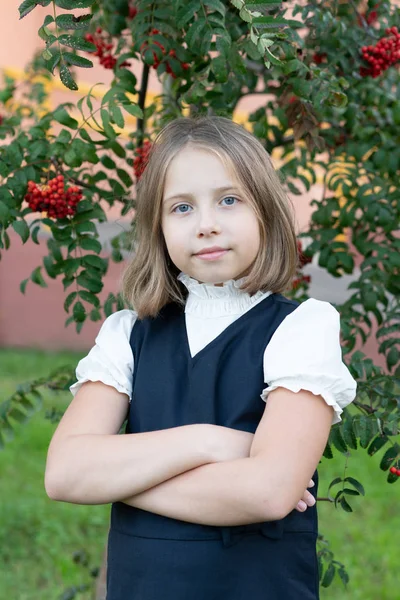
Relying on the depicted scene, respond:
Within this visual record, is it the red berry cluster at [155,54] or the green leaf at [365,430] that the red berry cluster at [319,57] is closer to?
the red berry cluster at [155,54]

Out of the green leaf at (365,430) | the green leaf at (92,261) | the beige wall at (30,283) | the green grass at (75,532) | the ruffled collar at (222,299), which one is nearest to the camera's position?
the ruffled collar at (222,299)

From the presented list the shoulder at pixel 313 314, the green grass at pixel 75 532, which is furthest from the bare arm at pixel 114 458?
the green grass at pixel 75 532

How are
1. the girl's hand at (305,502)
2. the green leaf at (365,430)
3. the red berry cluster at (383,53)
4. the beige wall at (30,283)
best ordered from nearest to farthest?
the girl's hand at (305,502), the green leaf at (365,430), the red berry cluster at (383,53), the beige wall at (30,283)

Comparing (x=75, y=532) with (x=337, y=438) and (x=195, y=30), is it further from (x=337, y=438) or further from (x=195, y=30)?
(x=195, y=30)

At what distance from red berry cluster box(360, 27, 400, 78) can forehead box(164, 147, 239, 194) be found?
78 centimetres

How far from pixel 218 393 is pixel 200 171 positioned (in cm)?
36

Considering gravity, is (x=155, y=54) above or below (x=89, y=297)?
above

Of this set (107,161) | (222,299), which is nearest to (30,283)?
(107,161)

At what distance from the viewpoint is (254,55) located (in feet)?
5.56

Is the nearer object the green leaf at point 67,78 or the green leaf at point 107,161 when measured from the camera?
the green leaf at point 67,78

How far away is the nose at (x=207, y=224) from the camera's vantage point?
1.36 m

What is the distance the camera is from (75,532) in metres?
3.51

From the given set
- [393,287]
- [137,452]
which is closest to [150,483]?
[137,452]

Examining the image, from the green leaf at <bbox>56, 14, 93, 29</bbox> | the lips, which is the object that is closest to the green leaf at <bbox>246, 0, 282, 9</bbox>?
the green leaf at <bbox>56, 14, 93, 29</bbox>
